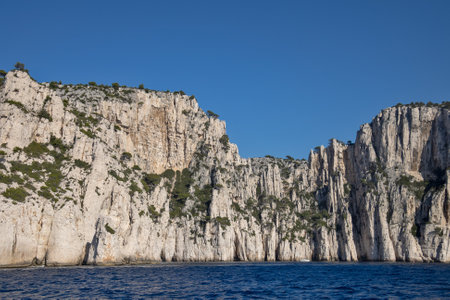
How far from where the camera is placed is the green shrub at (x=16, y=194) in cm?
6184

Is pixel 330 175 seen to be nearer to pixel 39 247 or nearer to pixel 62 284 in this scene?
pixel 39 247

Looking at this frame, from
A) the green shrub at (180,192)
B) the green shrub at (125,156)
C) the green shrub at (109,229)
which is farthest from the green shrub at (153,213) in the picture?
the green shrub at (109,229)

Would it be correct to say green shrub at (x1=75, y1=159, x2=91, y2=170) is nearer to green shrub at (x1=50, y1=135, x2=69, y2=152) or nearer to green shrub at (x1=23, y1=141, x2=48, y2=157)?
green shrub at (x1=50, y1=135, x2=69, y2=152)

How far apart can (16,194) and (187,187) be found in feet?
210

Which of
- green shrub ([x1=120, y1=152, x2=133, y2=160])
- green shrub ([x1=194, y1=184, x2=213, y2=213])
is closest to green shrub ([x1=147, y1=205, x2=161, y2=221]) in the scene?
green shrub ([x1=120, y1=152, x2=133, y2=160])

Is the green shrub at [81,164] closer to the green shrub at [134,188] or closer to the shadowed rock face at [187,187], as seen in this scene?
the shadowed rock face at [187,187]

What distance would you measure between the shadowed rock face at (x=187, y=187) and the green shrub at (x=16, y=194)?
0.85ft

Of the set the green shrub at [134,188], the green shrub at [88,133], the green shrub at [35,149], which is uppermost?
the green shrub at [88,133]

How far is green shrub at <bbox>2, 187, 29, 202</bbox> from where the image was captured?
61.8 meters

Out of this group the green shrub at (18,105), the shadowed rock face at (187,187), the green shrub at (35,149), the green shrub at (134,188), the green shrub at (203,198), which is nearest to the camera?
the shadowed rock face at (187,187)

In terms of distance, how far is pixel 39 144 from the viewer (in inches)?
3177

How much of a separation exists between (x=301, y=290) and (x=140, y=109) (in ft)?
321

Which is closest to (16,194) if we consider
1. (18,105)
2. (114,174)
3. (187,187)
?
(18,105)

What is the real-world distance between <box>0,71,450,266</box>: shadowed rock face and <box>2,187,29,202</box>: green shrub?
0.26 metres
